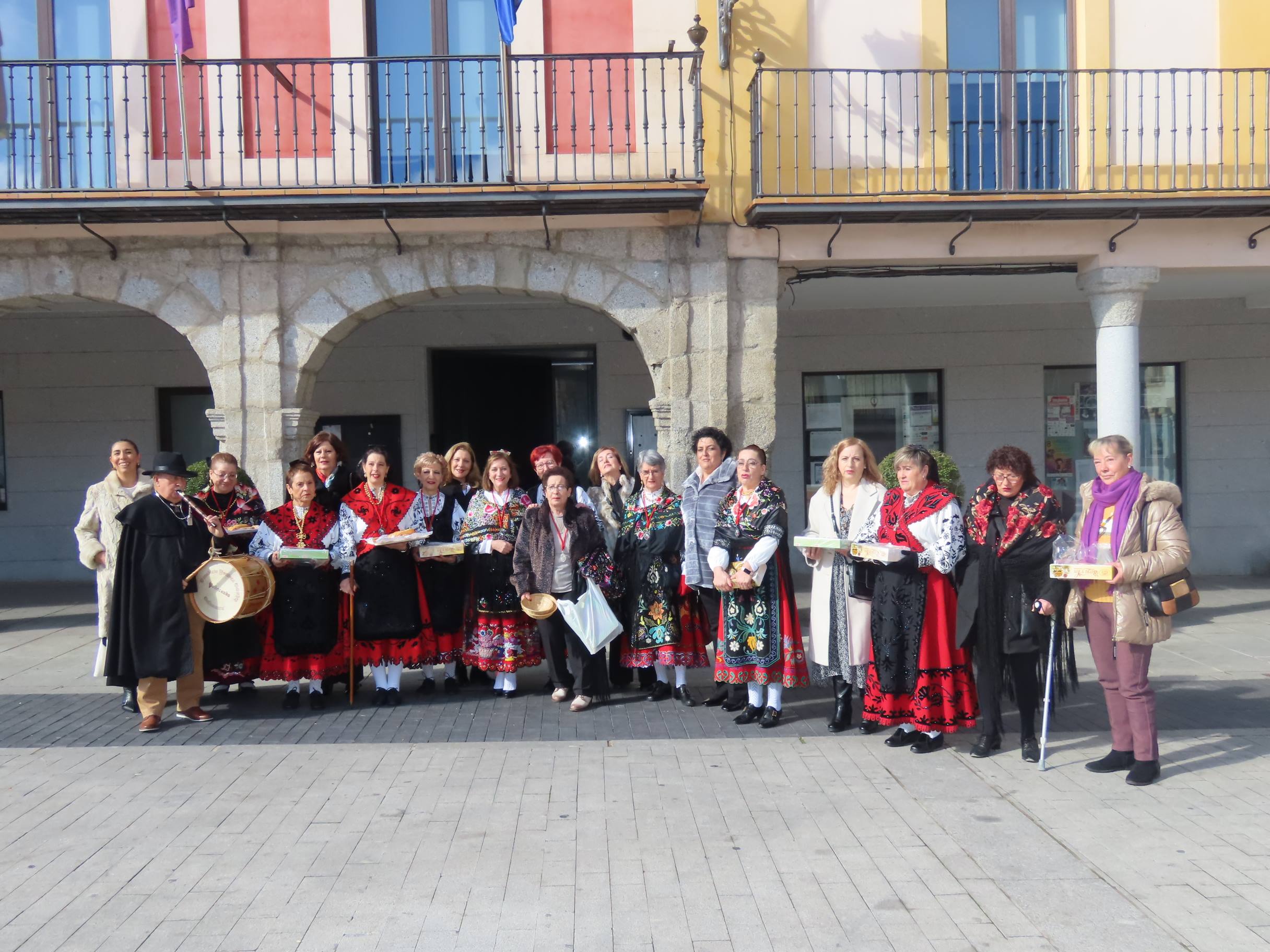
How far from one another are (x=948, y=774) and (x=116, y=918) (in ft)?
12.2

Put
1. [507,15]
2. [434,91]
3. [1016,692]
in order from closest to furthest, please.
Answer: [1016,692]
[507,15]
[434,91]

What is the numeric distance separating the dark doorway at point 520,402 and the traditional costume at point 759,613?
7.14 meters

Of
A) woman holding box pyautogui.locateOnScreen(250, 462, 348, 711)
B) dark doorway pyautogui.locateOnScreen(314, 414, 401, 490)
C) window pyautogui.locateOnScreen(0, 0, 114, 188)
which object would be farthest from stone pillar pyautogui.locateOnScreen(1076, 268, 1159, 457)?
window pyautogui.locateOnScreen(0, 0, 114, 188)

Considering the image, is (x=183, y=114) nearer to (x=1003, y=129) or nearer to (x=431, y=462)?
(x=431, y=462)

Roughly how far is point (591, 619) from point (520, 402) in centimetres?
718

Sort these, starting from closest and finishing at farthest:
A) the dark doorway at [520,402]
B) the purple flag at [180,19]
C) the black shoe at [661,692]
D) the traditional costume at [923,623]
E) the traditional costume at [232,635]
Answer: the traditional costume at [923,623] → the traditional costume at [232,635] → the black shoe at [661,692] → the purple flag at [180,19] → the dark doorway at [520,402]

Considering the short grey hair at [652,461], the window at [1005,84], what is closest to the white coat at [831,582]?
the short grey hair at [652,461]

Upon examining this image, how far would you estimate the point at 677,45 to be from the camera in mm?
9305

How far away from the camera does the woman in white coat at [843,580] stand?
608cm

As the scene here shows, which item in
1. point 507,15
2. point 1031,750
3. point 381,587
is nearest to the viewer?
point 1031,750

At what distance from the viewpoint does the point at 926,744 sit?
226 inches

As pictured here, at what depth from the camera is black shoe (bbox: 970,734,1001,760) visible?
5.62 meters

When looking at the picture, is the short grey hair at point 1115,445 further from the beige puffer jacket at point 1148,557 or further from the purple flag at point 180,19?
the purple flag at point 180,19

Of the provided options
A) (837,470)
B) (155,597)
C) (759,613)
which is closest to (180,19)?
(155,597)
